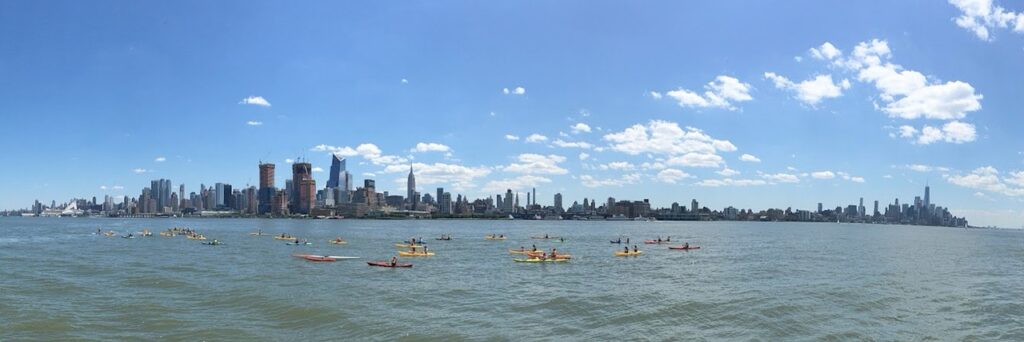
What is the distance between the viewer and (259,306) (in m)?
35.6

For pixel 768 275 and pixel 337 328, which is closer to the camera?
pixel 337 328

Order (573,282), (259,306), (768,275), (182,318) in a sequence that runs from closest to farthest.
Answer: (182,318)
(259,306)
(573,282)
(768,275)

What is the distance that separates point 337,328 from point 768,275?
130ft

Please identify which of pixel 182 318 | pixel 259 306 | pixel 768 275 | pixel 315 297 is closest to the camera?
pixel 182 318

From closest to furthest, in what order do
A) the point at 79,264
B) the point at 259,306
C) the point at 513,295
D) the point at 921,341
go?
the point at 921,341
the point at 259,306
the point at 513,295
the point at 79,264

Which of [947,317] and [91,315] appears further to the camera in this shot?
[947,317]

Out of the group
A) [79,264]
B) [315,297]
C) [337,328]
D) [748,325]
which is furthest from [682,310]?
[79,264]

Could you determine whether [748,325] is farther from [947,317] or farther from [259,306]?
[259,306]

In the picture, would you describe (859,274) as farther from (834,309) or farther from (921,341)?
(921,341)

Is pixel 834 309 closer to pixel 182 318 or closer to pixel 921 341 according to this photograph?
pixel 921 341

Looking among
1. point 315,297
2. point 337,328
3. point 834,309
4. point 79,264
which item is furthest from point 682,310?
point 79,264

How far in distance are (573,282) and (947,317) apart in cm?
2307

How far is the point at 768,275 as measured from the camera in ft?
182

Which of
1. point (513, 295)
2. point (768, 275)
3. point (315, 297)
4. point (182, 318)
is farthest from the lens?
point (768, 275)
